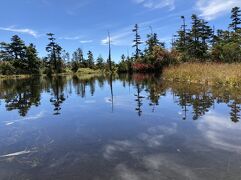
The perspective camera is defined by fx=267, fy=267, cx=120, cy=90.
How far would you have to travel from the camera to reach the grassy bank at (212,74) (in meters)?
14.2

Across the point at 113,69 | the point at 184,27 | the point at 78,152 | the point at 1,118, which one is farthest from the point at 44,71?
the point at 78,152

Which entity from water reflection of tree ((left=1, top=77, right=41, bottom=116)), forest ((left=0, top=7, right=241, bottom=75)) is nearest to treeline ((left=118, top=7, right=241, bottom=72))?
forest ((left=0, top=7, right=241, bottom=75))

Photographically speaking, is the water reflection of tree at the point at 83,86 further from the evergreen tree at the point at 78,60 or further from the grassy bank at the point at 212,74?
the evergreen tree at the point at 78,60

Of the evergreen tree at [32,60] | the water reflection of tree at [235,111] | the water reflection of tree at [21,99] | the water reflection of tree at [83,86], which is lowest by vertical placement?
the water reflection of tree at [21,99]

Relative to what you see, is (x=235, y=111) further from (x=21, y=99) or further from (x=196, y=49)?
(x=196, y=49)

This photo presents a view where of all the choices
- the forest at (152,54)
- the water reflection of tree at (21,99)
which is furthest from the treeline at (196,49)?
the water reflection of tree at (21,99)

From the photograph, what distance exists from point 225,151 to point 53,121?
15.9 feet

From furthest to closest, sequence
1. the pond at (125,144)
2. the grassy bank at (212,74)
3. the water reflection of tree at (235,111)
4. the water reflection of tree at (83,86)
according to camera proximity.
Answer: the water reflection of tree at (83,86)
the grassy bank at (212,74)
the water reflection of tree at (235,111)
the pond at (125,144)

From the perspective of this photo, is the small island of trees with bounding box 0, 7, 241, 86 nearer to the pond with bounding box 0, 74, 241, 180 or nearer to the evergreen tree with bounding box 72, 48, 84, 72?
the evergreen tree with bounding box 72, 48, 84, 72

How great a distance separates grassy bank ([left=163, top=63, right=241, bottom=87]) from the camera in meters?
14.2

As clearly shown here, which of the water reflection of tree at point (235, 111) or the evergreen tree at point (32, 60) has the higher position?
the evergreen tree at point (32, 60)

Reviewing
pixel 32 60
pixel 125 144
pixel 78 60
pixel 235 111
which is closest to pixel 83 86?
pixel 235 111

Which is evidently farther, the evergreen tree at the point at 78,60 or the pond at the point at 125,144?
the evergreen tree at the point at 78,60

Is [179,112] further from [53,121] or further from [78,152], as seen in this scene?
[78,152]
